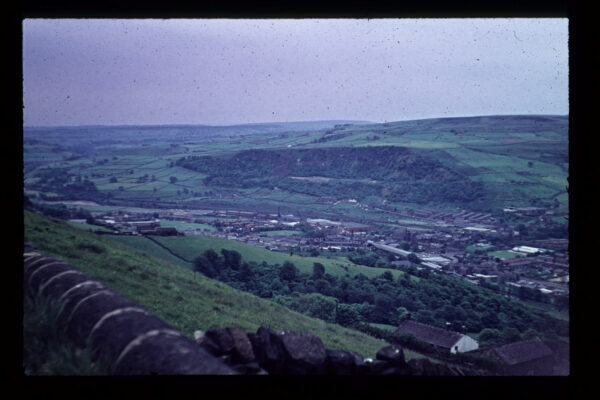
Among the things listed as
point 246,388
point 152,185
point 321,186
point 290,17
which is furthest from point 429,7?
point 321,186

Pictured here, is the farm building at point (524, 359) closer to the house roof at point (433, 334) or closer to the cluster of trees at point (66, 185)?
the house roof at point (433, 334)

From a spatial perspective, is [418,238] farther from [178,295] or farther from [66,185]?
[178,295]

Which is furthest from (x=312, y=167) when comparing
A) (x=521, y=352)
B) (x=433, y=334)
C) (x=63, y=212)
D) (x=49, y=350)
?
(x=49, y=350)

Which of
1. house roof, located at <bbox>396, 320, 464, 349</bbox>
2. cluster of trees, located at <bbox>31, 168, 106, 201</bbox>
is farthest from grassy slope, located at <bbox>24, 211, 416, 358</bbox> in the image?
cluster of trees, located at <bbox>31, 168, 106, 201</bbox>

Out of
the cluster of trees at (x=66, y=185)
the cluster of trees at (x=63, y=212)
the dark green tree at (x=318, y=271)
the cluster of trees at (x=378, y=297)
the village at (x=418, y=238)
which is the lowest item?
the cluster of trees at (x=378, y=297)

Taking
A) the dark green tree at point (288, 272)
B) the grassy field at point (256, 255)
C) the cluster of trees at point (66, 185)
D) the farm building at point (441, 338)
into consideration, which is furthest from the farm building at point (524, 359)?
the cluster of trees at point (66, 185)

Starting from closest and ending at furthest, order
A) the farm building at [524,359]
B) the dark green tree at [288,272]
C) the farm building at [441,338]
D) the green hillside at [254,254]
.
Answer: the farm building at [524,359] < the farm building at [441,338] < the dark green tree at [288,272] < the green hillside at [254,254]

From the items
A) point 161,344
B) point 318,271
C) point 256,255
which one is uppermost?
point 161,344

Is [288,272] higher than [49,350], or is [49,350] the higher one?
[49,350]
